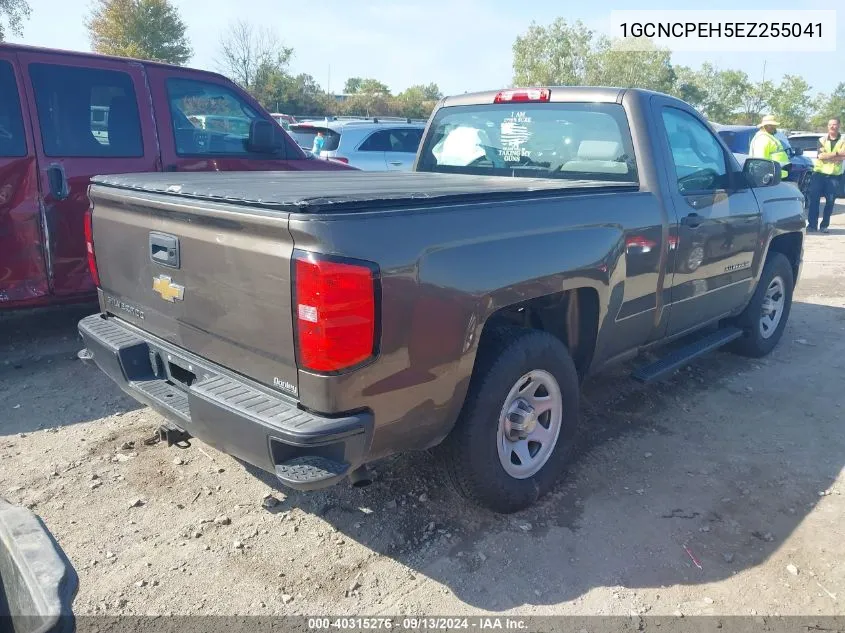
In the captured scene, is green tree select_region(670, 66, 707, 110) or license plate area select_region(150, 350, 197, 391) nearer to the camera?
license plate area select_region(150, 350, 197, 391)

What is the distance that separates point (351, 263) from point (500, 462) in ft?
4.13

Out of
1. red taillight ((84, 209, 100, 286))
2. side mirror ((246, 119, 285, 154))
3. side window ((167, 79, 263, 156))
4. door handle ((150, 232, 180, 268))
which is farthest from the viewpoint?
side mirror ((246, 119, 285, 154))

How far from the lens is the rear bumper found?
2.24 metres

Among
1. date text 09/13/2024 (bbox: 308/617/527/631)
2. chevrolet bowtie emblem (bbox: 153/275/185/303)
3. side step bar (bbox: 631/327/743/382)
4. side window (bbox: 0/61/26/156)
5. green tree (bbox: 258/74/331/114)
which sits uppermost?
green tree (bbox: 258/74/331/114)

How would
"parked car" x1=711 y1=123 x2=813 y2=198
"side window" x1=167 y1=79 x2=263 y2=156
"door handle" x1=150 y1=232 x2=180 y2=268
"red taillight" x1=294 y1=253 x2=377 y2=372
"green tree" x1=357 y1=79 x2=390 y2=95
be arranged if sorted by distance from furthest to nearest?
"green tree" x1=357 y1=79 x2=390 y2=95 < "parked car" x1=711 y1=123 x2=813 y2=198 < "side window" x1=167 y1=79 x2=263 y2=156 < "door handle" x1=150 y1=232 x2=180 y2=268 < "red taillight" x1=294 y1=253 x2=377 y2=372

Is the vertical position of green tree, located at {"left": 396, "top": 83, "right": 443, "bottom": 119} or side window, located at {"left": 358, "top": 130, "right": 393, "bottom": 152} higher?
green tree, located at {"left": 396, "top": 83, "right": 443, "bottom": 119}

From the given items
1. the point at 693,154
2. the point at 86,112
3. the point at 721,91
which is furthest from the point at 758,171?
the point at 721,91

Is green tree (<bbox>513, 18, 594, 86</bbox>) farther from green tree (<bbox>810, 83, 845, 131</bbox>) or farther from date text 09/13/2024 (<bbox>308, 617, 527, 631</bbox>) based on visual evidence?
date text 09/13/2024 (<bbox>308, 617, 527, 631</bbox>)

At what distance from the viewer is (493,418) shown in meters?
2.82

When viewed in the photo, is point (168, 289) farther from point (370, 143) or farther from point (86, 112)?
point (370, 143)

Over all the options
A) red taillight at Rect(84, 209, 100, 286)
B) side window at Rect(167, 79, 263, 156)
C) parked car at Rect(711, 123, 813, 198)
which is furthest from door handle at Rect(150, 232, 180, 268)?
parked car at Rect(711, 123, 813, 198)

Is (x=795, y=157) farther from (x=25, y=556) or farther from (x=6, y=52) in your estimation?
(x=25, y=556)

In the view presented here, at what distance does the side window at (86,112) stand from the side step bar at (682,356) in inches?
154

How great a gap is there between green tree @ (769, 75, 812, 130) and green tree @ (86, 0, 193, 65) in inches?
1538
